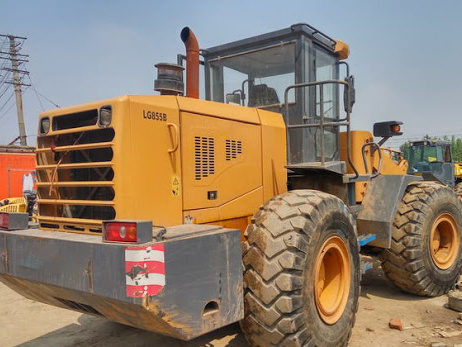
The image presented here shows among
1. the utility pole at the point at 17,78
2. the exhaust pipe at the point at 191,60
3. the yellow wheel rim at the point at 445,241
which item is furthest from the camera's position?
the utility pole at the point at 17,78

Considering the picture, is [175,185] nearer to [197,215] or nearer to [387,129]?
[197,215]

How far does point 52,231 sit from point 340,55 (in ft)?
13.0

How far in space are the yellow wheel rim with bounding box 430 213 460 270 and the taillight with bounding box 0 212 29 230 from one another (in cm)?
486

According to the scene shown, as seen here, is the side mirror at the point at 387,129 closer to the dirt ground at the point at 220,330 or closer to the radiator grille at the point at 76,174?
the dirt ground at the point at 220,330

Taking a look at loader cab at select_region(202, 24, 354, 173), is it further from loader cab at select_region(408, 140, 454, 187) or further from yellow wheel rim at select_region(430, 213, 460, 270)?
loader cab at select_region(408, 140, 454, 187)

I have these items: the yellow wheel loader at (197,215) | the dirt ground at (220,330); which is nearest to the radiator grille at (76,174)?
the yellow wheel loader at (197,215)

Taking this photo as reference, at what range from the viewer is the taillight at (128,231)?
8.60 feet

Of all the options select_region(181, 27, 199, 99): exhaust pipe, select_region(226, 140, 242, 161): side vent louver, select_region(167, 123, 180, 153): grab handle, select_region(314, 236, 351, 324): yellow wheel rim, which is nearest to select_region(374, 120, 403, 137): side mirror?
select_region(314, 236, 351, 324): yellow wheel rim

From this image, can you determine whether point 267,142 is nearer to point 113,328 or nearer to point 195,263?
point 195,263

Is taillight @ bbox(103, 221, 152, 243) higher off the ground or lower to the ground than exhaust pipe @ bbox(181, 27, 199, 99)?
lower

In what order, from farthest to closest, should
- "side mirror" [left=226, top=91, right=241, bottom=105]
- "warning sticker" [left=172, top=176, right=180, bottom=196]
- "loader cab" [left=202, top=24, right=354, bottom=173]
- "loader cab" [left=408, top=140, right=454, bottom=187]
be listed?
"loader cab" [left=408, top=140, right=454, bottom=187] → "side mirror" [left=226, top=91, right=241, bottom=105] → "loader cab" [left=202, top=24, right=354, bottom=173] → "warning sticker" [left=172, top=176, right=180, bottom=196]

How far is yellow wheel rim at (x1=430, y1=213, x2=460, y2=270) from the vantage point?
5703 mm

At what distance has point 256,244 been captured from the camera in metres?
3.32

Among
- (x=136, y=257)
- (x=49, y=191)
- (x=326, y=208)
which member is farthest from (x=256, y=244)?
(x=49, y=191)
